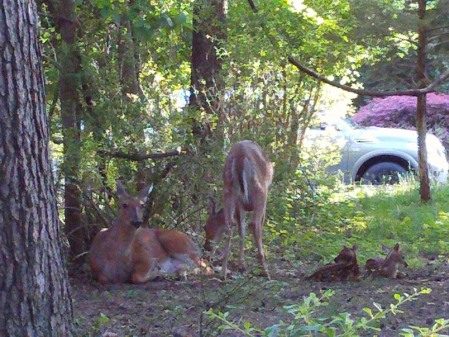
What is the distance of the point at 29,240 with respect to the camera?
447 cm

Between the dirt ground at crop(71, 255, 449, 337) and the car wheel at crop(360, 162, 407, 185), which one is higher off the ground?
the car wheel at crop(360, 162, 407, 185)

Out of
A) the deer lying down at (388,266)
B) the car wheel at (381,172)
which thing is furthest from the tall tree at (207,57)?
the car wheel at (381,172)

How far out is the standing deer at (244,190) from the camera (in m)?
8.83

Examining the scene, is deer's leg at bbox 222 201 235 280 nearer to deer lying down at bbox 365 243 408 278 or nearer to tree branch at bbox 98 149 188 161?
tree branch at bbox 98 149 188 161

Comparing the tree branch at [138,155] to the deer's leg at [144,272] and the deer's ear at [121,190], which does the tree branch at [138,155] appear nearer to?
the deer's ear at [121,190]

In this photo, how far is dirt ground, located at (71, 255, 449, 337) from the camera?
5945mm

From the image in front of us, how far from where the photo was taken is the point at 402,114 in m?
25.1

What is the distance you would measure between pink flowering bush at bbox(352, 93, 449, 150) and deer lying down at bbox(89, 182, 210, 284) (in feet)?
53.2

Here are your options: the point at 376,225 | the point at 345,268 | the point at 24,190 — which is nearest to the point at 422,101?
the point at 376,225

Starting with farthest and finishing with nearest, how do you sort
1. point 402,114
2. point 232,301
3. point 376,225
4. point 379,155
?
point 402,114 → point 379,155 → point 376,225 → point 232,301

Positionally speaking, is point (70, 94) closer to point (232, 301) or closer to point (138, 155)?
point (138, 155)

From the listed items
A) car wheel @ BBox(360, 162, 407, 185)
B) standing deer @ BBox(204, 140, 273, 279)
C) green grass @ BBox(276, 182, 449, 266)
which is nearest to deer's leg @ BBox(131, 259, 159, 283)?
standing deer @ BBox(204, 140, 273, 279)

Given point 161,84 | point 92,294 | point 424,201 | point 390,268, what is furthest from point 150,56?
point 424,201

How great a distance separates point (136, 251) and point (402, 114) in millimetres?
17248
